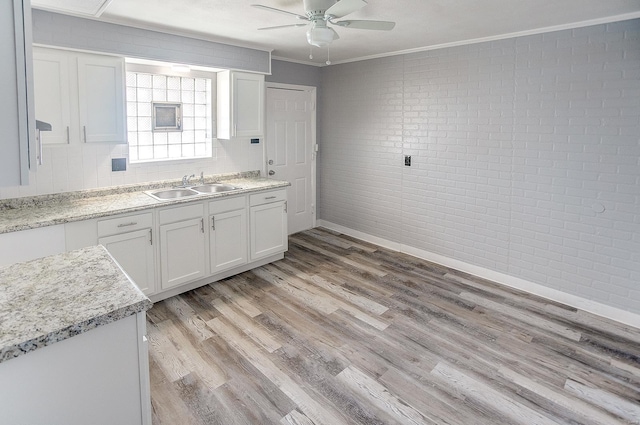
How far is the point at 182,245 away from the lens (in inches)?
149

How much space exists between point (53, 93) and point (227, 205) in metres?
1.73

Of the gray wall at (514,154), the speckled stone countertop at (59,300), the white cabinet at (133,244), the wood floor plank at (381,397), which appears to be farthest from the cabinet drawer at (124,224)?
the gray wall at (514,154)

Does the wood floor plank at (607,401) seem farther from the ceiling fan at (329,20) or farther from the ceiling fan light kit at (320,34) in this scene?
the ceiling fan light kit at (320,34)

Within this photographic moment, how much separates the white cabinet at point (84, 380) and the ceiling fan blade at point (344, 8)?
2.39m

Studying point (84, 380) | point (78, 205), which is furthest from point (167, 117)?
point (84, 380)

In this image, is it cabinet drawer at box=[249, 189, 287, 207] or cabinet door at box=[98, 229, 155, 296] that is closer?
cabinet door at box=[98, 229, 155, 296]

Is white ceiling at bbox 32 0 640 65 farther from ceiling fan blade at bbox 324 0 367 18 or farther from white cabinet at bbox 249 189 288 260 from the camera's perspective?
white cabinet at bbox 249 189 288 260

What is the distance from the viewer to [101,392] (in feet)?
4.86

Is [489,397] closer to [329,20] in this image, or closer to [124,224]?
[329,20]

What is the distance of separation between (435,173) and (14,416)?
14.2ft

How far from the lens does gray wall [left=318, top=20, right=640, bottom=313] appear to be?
339cm

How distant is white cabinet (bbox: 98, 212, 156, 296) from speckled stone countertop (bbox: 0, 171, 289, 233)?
10cm

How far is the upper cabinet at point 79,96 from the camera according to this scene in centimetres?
310

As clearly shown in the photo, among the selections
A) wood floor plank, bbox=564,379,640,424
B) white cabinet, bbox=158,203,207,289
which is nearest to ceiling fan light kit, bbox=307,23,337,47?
white cabinet, bbox=158,203,207,289
